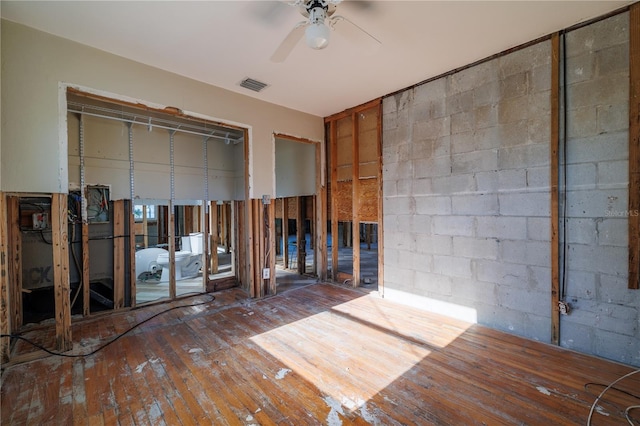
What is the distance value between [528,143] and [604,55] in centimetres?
85

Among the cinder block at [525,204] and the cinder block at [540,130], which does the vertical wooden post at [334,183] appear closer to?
the cinder block at [525,204]

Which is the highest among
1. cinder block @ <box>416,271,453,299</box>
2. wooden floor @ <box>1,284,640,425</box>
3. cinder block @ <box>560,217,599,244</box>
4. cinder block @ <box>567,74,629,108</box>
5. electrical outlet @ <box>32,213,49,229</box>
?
cinder block @ <box>567,74,629,108</box>

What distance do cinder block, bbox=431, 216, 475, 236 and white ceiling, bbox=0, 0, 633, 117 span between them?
70.1 inches

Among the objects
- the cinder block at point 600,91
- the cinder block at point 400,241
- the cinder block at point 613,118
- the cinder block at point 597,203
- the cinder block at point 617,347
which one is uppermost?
the cinder block at point 600,91

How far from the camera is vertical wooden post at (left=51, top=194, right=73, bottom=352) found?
2686mm

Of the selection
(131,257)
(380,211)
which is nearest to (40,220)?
(131,257)

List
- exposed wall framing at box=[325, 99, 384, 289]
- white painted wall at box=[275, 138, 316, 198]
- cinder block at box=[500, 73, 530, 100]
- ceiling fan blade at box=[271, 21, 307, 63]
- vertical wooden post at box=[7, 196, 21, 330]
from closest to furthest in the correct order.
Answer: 1. ceiling fan blade at box=[271, 21, 307, 63]
2. cinder block at box=[500, 73, 530, 100]
3. vertical wooden post at box=[7, 196, 21, 330]
4. exposed wall framing at box=[325, 99, 384, 289]
5. white painted wall at box=[275, 138, 316, 198]

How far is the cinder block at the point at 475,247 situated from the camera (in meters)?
3.15

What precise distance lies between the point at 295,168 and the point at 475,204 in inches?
135

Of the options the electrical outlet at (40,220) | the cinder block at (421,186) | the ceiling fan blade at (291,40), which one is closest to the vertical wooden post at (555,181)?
the cinder block at (421,186)

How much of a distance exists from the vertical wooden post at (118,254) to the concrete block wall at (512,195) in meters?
3.73

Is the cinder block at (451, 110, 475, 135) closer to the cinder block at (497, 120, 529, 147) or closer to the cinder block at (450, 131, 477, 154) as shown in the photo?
the cinder block at (450, 131, 477, 154)

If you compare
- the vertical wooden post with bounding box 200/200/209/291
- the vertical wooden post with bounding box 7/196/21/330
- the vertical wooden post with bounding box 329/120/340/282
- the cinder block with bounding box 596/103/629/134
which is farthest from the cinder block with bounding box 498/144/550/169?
the vertical wooden post with bounding box 7/196/21/330

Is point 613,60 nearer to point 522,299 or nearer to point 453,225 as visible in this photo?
point 453,225
